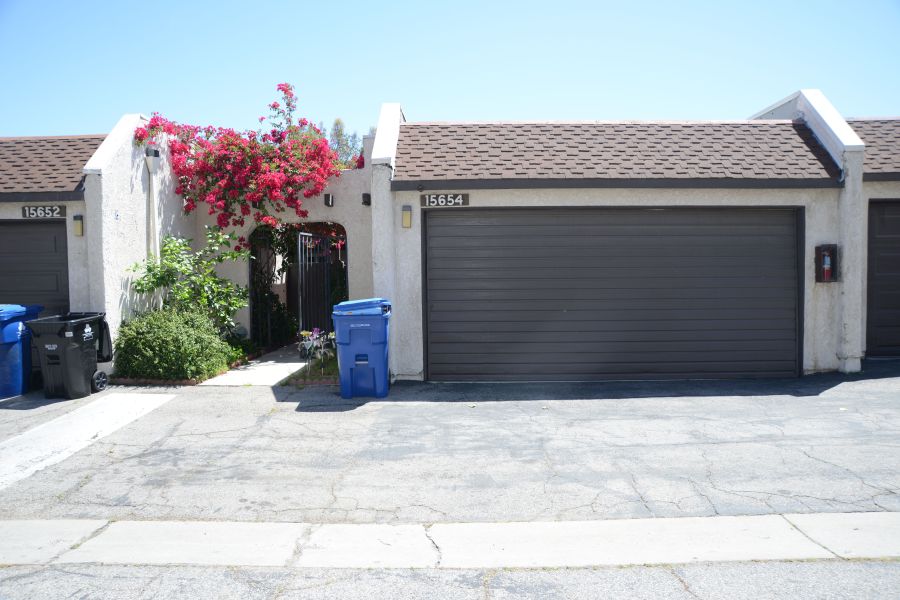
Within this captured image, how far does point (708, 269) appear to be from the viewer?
411 inches

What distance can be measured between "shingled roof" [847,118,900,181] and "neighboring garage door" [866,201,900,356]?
66 centimetres

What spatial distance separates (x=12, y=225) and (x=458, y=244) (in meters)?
6.89

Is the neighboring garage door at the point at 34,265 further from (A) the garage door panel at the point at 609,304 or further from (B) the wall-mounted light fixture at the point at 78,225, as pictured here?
(A) the garage door panel at the point at 609,304

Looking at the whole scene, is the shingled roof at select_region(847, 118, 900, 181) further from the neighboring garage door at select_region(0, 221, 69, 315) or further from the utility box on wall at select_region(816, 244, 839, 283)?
the neighboring garage door at select_region(0, 221, 69, 315)

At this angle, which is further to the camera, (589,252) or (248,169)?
(248,169)

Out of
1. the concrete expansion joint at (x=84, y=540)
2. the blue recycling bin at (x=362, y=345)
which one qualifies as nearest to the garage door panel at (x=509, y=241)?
the blue recycling bin at (x=362, y=345)

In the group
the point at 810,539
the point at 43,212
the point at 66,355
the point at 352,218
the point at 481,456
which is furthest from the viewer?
Answer: the point at 352,218

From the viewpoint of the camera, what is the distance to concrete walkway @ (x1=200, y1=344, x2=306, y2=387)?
1023cm

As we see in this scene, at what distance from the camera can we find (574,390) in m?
9.77

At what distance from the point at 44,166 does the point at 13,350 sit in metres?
3.29

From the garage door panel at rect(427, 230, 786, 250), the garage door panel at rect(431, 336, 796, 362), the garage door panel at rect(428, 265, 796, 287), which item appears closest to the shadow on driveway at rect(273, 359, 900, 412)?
the garage door panel at rect(431, 336, 796, 362)

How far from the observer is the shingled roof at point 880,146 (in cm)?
1078

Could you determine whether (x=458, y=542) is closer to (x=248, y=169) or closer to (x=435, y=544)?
(x=435, y=544)

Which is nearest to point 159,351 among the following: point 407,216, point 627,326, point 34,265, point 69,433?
point 69,433
